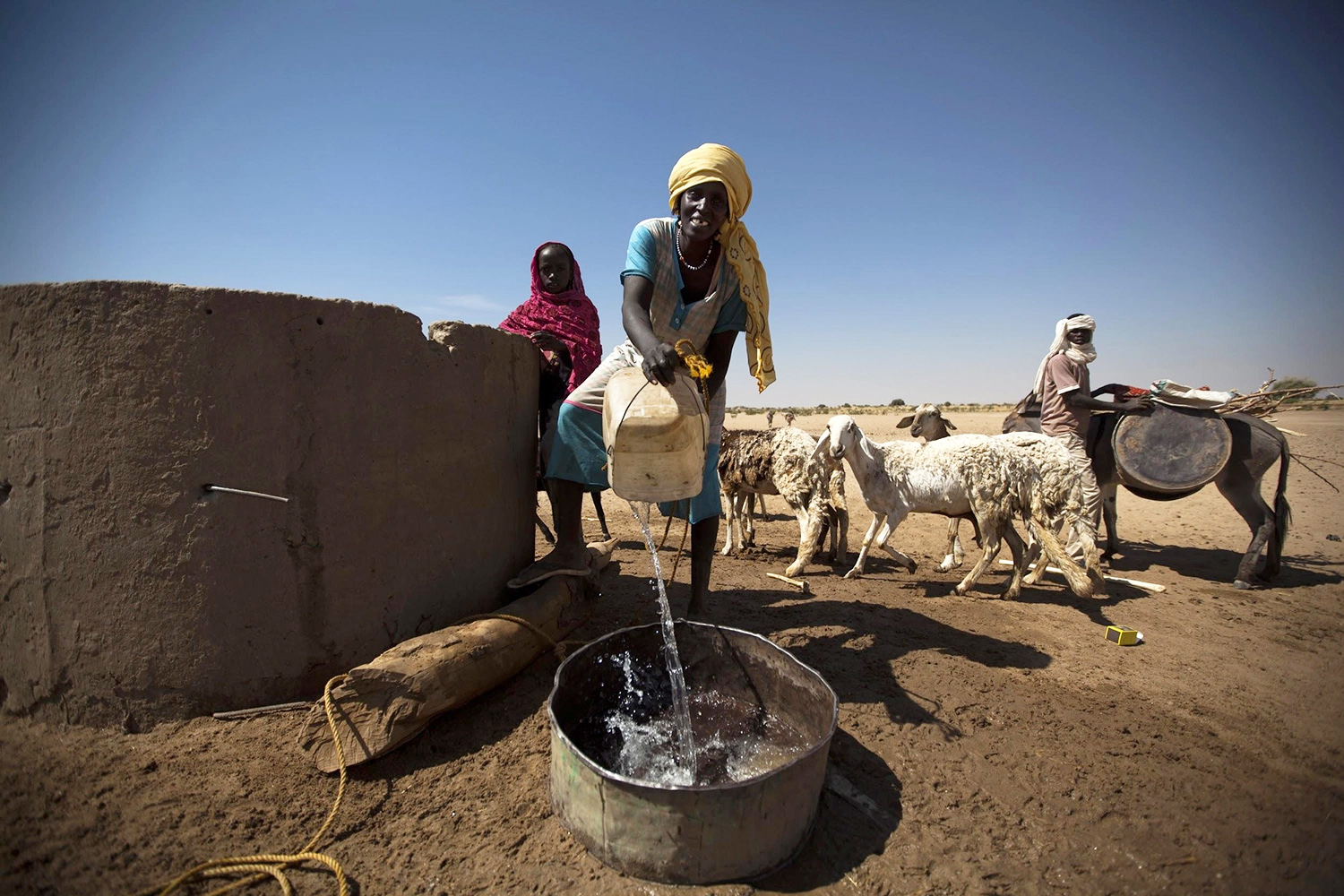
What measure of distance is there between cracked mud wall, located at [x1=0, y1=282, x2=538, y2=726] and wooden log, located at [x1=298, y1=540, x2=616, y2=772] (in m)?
0.39

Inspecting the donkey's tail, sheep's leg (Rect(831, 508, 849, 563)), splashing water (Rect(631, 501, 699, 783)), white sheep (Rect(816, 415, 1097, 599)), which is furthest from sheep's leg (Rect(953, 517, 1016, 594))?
splashing water (Rect(631, 501, 699, 783))

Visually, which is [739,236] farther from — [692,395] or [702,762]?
[702,762]

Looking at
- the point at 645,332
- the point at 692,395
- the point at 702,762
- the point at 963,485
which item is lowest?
the point at 702,762

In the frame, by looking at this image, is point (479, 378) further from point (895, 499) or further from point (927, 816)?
point (895, 499)

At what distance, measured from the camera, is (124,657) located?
235cm

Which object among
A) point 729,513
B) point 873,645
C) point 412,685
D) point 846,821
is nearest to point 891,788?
point 846,821

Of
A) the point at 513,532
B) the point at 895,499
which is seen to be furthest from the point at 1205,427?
the point at 513,532

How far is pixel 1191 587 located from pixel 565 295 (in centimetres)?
710

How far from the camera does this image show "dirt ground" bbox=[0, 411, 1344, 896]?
1965 millimetres

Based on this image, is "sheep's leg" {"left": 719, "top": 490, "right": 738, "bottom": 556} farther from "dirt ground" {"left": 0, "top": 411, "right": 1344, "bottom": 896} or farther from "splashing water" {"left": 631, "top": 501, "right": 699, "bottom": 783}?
"splashing water" {"left": 631, "top": 501, "right": 699, "bottom": 783}

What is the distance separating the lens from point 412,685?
238 centimetres

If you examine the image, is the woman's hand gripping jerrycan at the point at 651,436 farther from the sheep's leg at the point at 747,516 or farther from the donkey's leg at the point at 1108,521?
the donkey's leg at the point at 1108,521

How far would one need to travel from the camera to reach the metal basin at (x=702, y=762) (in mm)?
1820

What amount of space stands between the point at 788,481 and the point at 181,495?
17.7 ft
